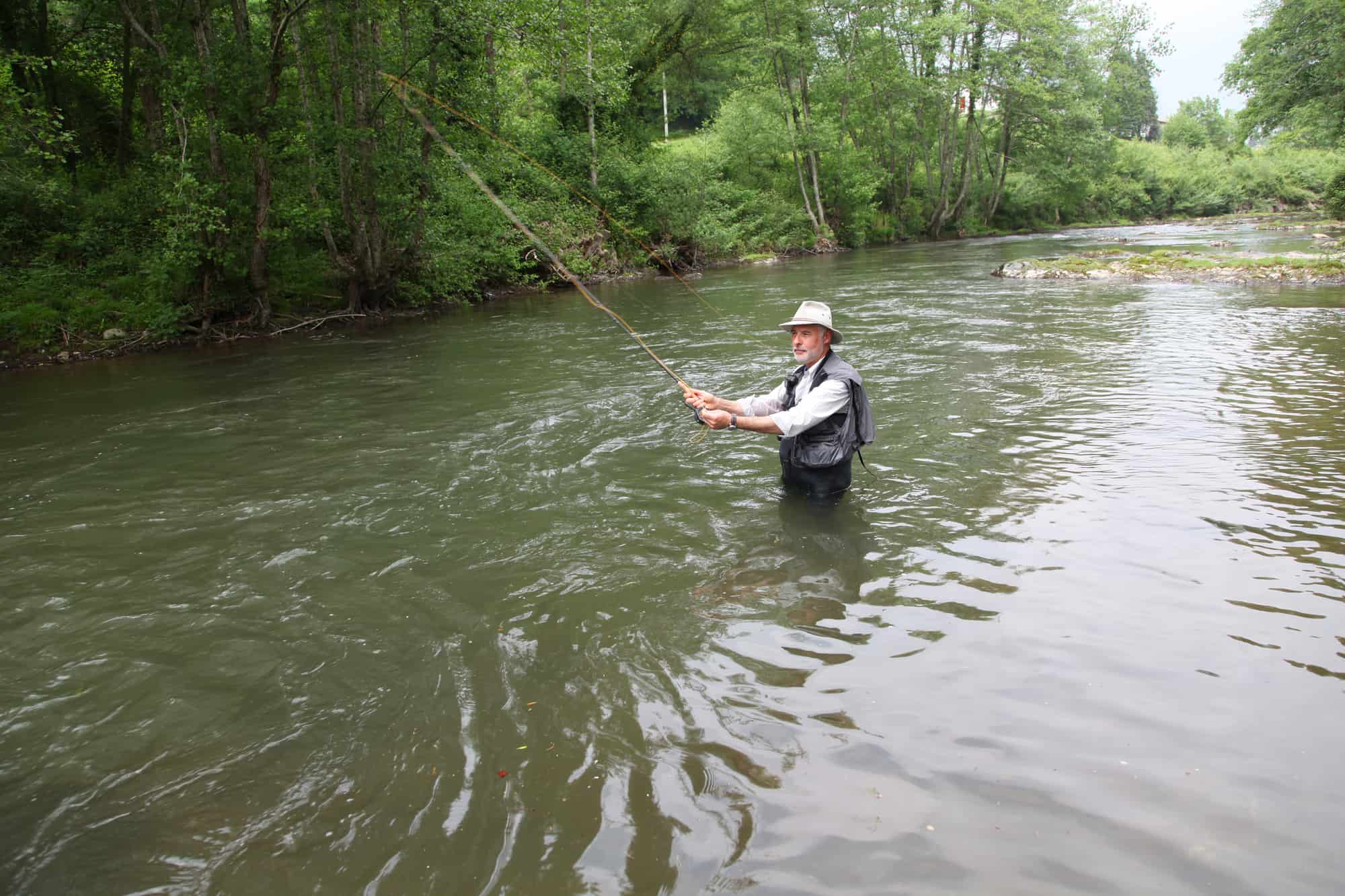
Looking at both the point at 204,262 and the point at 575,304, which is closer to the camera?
the point at 204,262

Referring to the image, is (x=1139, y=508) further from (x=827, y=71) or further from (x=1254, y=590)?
(x=827, y=71)

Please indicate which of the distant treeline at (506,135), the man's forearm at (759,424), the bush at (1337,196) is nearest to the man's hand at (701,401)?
the man's forearm at (759,424)

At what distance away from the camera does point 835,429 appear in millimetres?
5465

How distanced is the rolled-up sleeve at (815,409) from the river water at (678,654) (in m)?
0.69

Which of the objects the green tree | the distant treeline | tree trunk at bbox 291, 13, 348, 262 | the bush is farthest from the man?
the bush

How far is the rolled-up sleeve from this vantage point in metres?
5.23

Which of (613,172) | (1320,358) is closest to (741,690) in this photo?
(1320,358)

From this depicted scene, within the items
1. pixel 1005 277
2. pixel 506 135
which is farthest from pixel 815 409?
pixel 506 135

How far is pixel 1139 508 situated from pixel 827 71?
3344 cm

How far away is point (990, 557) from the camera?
15.7 feet

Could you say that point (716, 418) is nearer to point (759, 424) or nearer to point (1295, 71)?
point (759, 424)

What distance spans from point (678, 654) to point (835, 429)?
2.20 meters

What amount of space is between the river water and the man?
0.34m

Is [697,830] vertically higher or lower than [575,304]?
lower
